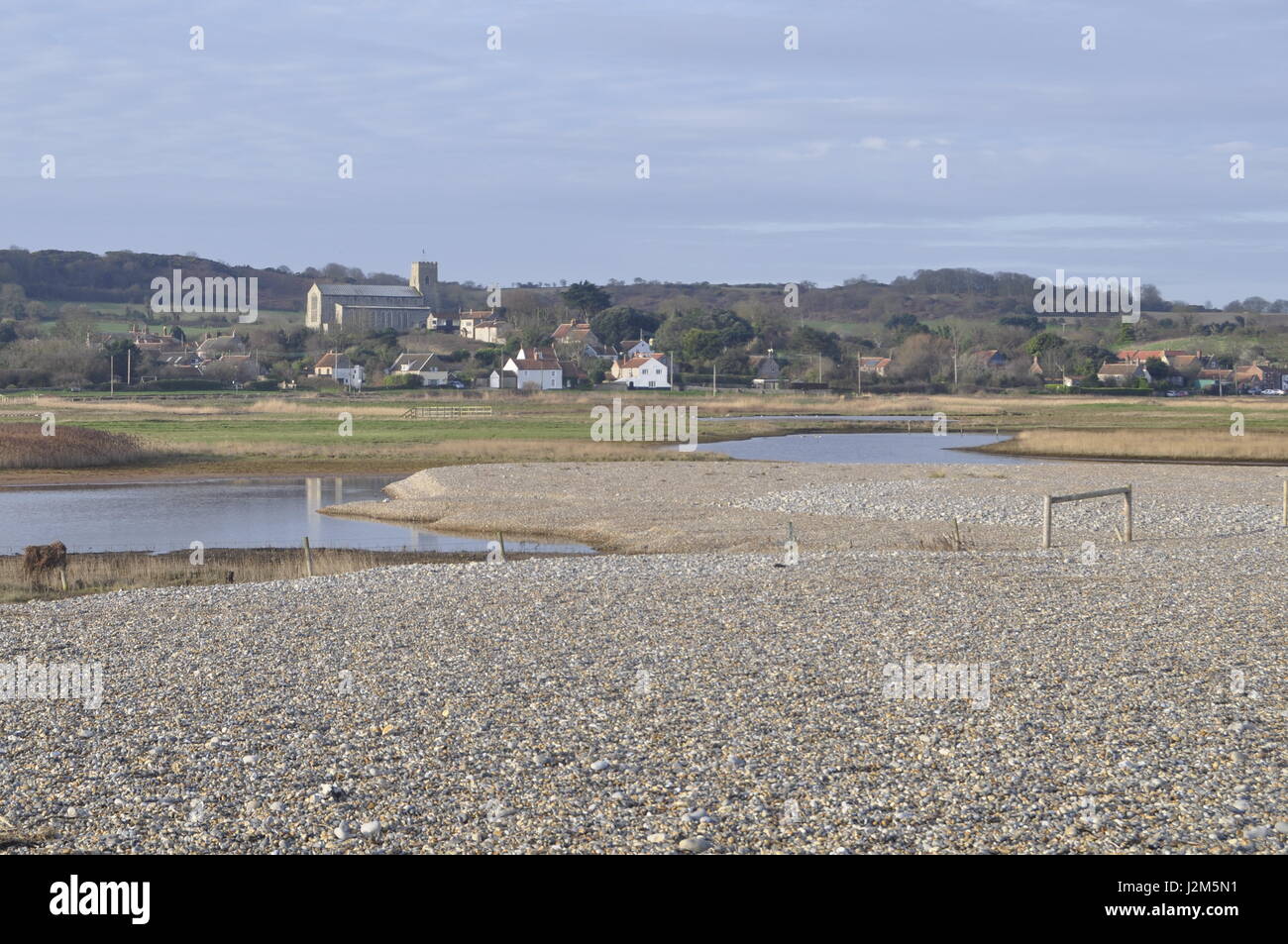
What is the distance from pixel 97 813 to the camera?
9.07 m

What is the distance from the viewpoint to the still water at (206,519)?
29844 millimetres

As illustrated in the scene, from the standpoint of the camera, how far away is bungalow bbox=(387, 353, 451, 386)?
119581 mm

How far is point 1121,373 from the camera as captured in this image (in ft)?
427

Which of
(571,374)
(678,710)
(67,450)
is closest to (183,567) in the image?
(678,710)

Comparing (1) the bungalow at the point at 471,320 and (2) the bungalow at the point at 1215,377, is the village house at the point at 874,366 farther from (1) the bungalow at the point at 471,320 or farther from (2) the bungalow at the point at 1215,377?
(1) the bungalow at the point at 471,320

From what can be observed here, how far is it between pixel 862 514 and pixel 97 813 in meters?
26.1

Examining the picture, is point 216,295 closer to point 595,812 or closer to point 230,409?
point 230,409
